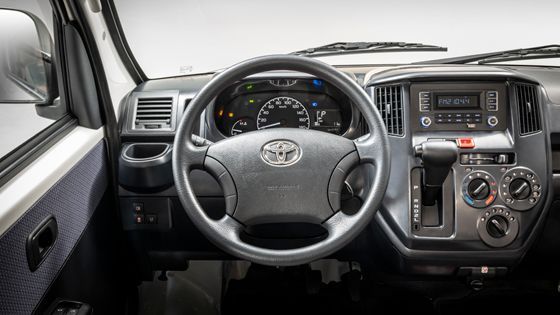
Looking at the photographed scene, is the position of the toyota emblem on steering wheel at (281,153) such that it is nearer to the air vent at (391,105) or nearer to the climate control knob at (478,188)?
the air vent at (391,105)

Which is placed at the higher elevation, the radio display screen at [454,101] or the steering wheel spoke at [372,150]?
the radio display screen at [454,101]

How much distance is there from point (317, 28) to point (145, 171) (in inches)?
54.8

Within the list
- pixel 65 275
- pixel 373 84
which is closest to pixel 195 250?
pixel 65 275

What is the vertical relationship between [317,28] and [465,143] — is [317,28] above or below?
above

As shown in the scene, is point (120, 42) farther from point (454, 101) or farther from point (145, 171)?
point (454, 101)

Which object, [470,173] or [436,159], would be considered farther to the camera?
[470,173]

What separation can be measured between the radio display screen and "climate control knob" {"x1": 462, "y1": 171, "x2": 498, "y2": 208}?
23 cm

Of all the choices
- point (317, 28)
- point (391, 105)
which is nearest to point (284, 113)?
point (391, 105)

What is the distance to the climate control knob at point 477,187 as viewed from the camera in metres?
1.55

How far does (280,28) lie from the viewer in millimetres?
2621

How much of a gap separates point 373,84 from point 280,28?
1.12 m

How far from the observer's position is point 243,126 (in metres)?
1.79

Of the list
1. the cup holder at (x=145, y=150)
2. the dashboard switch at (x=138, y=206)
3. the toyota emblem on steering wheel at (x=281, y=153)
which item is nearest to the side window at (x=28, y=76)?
the cup holder at (x=145, y=150)

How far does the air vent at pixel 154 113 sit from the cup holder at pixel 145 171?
0.10 m
